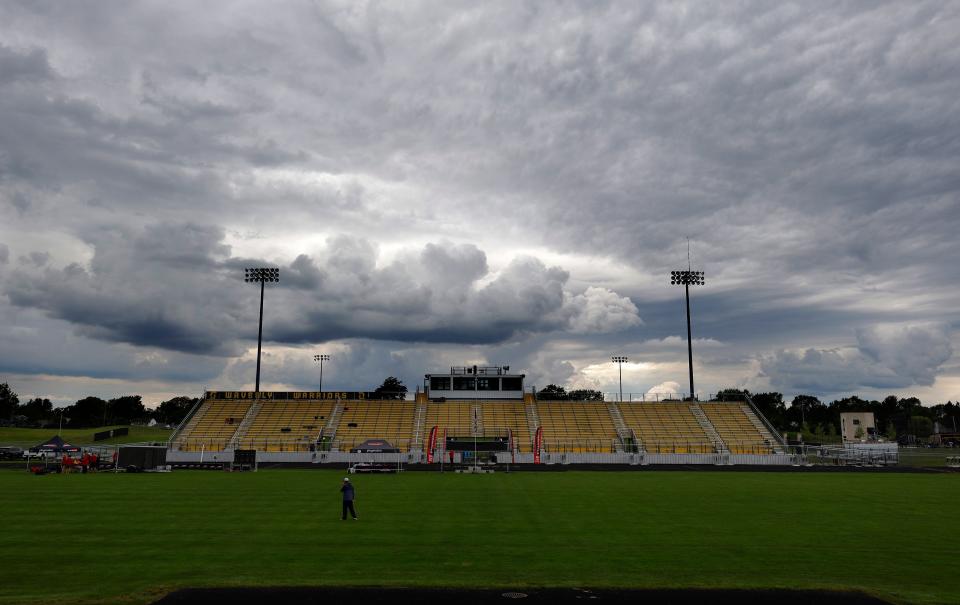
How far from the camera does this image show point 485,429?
83250mm

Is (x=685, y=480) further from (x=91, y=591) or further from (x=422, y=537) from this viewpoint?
(x=91, y=591)

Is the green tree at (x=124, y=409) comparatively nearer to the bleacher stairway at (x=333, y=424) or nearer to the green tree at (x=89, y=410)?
the green tree at (x=89, y=410)

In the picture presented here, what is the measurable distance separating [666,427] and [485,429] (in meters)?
24.2

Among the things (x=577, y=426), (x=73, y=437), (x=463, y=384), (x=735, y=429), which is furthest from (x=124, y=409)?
(x=735, y=429)

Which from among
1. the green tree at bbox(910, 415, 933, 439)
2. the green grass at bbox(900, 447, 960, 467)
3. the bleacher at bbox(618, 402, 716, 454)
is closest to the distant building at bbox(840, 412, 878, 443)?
the green grass at bbox(900, 447, 960, 467)

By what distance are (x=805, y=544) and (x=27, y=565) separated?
75.0 ft

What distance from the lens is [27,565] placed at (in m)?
16.7

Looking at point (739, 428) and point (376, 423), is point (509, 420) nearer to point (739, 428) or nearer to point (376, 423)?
point (376, 423)

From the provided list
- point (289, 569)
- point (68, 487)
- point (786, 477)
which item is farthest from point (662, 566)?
point (786, 477)

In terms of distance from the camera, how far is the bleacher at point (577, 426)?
249ft

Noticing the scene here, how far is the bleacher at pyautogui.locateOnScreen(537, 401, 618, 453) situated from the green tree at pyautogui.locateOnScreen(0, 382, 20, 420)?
137 m

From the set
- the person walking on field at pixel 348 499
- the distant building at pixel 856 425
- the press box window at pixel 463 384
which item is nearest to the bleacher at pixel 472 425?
the press box window at pixel 463 384

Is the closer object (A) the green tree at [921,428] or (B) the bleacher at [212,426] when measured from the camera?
(B) the bleacher at [212,426]

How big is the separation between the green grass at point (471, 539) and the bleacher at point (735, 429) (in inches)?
1610
